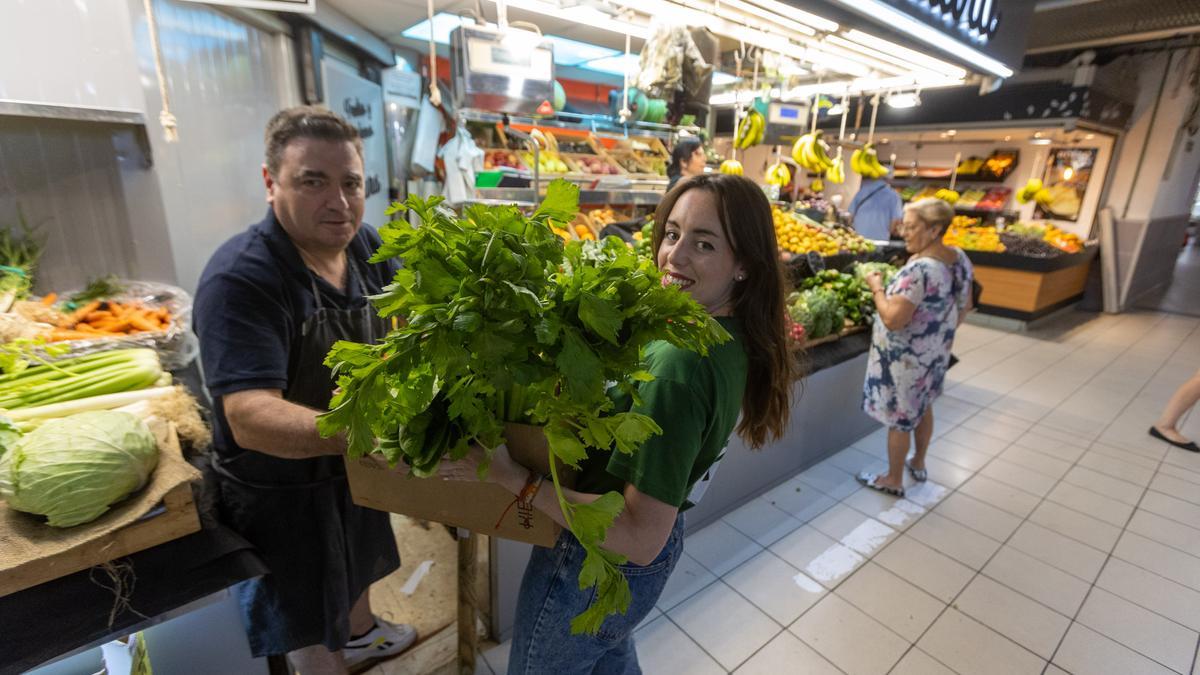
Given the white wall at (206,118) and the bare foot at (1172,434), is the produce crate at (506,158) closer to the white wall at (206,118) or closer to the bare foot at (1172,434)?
the white wall at (206,118)

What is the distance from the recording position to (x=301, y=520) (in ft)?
5.14

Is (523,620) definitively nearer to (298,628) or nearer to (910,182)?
(298,628)

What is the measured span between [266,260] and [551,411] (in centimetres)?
106

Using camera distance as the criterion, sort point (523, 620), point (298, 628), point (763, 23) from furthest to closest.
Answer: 1. point (763, 23)
2. point (298, 628)
3. point (523, 620)

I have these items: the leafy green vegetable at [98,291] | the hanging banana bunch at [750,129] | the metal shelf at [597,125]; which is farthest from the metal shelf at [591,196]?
the leafy green vegetable at [98,291]

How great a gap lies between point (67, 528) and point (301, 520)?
1.67 ft

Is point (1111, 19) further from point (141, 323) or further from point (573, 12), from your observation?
point (141, 323)

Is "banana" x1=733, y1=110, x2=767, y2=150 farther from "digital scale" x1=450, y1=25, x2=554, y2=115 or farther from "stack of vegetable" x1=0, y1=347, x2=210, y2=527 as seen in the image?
"stack of vegetable" x1=0, y1=347, x2=210, y2=527

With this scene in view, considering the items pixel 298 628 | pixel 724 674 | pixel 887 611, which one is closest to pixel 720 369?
pixel 298 628

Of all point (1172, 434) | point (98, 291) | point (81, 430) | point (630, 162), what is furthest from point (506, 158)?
point (1172, 434)

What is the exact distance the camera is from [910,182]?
10445 mm

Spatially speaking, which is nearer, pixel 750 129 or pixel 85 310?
pixel 85 310

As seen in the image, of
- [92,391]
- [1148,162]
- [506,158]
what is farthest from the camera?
[1148,162]

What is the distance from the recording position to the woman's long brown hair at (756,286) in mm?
1243
